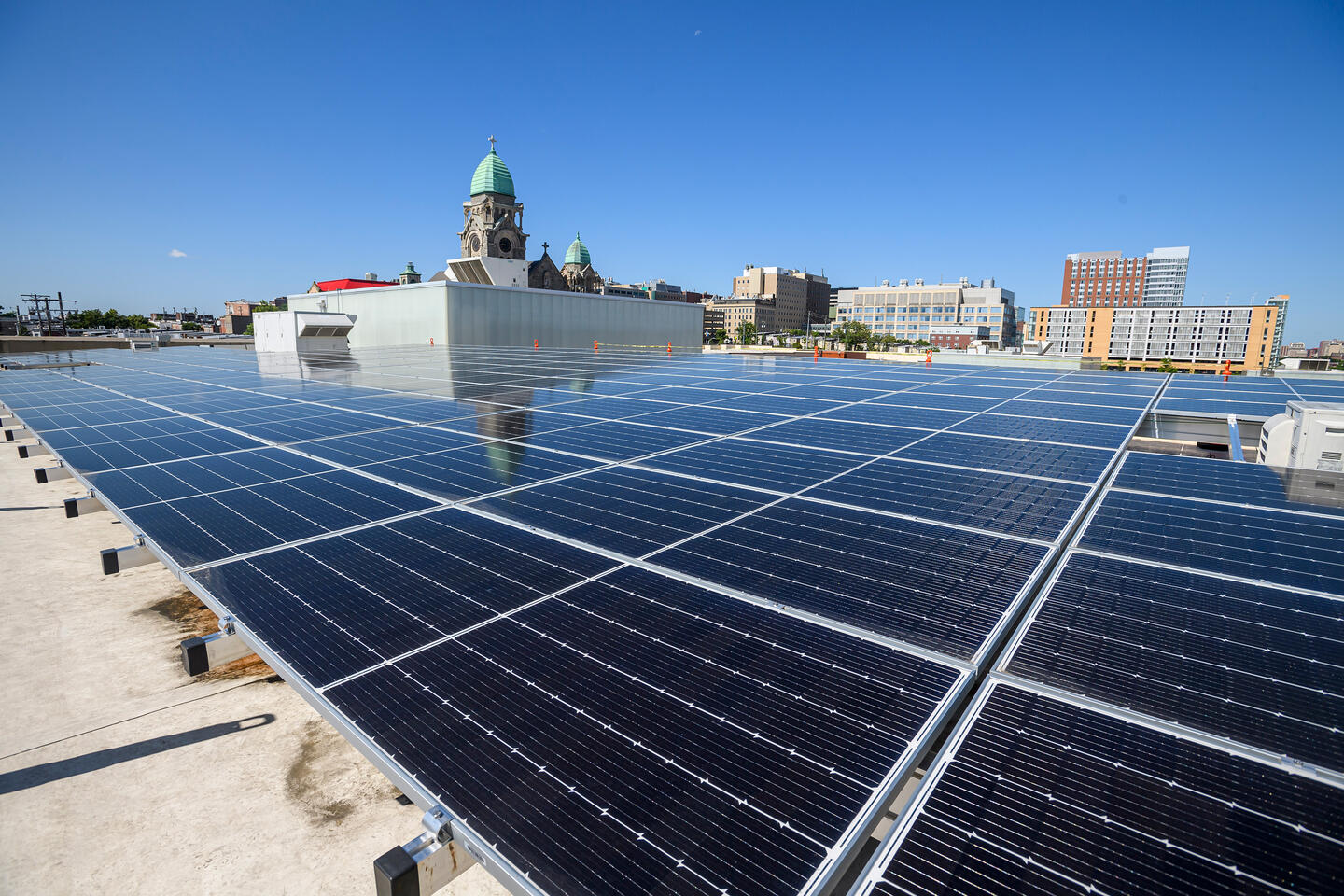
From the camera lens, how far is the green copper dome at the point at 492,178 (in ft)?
334

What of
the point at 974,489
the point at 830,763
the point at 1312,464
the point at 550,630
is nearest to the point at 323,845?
the point at 550,630

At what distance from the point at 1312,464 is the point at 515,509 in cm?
1548

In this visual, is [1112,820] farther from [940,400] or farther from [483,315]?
[483,315]

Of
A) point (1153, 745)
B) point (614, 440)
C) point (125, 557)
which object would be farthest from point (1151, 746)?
point (125, 557)

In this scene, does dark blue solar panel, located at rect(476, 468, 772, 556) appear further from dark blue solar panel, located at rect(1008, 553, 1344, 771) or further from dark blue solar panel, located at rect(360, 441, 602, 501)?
dark blue solar panel, located at rect(1008, 553, 1344, 771)

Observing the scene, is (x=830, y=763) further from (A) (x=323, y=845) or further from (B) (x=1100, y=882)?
(A) (x=323, y=845)

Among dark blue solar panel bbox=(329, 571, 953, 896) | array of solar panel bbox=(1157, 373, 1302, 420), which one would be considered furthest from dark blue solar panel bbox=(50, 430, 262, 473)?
array of solar panel bbox=(1157, 373, 1302, 420)

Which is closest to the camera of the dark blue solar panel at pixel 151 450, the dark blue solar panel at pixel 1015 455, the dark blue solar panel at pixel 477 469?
the dark blue solar panel at pixel 477 469

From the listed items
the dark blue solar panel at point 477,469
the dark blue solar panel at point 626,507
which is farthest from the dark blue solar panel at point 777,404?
the dark blue solar panel at point 626,507

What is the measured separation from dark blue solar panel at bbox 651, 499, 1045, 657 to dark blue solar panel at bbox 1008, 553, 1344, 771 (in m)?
0.51

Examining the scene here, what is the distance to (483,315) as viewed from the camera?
4550 centimetres

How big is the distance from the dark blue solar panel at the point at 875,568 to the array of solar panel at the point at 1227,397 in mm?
16665

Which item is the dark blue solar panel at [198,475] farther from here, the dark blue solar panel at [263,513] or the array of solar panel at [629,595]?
the dark blue solar panel at [263,513]

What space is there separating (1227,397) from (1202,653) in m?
24.5
